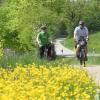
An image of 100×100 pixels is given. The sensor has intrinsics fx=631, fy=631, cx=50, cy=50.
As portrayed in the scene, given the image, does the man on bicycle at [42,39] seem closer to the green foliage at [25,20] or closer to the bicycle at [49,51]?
the bicycle at [49,51]

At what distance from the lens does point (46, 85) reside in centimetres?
1122

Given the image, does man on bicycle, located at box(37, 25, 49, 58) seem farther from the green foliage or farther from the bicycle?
the green foliage

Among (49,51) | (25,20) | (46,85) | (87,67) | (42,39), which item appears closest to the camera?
(46,85)

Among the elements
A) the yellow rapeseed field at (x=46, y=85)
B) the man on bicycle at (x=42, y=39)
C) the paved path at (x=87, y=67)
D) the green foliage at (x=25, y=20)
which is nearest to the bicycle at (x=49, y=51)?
the man on bicycle at (x=42, y=39)

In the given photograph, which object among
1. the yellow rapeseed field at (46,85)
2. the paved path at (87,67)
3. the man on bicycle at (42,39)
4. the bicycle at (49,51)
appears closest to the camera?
the yellow rapeseed field at (46,85)

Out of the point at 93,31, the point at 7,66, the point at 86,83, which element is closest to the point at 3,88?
the point at 86,83

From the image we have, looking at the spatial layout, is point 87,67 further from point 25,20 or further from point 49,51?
point 25,20

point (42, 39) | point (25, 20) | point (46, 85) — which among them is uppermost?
point (46, 85)

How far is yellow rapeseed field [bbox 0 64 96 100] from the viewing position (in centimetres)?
948

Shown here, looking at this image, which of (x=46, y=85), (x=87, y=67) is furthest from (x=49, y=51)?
(x=46, y=85)

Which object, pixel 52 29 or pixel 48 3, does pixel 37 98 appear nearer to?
pixel 52 29

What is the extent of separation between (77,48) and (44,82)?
9.80 m

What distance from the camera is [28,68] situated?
1431cm

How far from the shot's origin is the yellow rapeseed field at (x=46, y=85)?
948 cm
